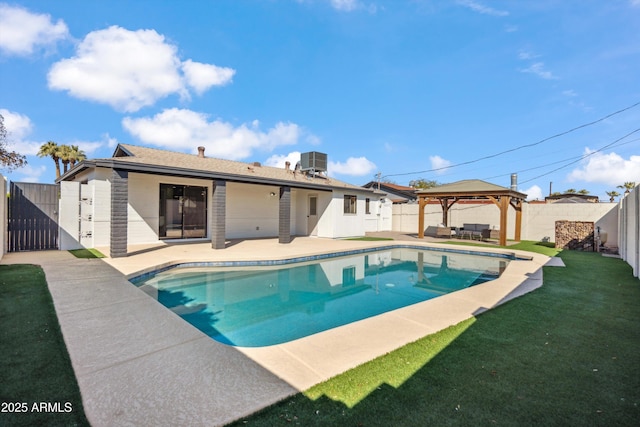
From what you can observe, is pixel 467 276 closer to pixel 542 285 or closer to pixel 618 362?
pixel 542 285

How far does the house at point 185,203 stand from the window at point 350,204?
57 millimetres

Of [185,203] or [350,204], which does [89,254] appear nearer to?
[185,203]

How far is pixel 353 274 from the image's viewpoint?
8969mm

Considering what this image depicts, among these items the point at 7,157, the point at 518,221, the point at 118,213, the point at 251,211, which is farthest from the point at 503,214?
the point at 7,157

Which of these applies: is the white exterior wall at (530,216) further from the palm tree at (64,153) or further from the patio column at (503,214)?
the palm tree at (64,153)

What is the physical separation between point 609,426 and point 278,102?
2087 centimetres

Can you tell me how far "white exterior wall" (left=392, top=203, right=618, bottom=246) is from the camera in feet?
45.2

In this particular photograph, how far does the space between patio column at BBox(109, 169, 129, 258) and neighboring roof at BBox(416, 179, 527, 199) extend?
523 inches

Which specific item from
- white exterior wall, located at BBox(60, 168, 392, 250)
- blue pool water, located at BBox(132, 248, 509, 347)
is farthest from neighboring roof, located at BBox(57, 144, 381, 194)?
blue pool water, located at BBox(132, 248, 509, 347)

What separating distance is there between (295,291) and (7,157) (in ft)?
70.2

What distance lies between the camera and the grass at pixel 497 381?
2102 millimetres

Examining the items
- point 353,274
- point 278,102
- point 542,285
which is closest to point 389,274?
point 353,274

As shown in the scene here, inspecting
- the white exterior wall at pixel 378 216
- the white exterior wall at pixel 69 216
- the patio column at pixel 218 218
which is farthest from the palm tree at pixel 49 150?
the white exterior wall at pixel 378 216

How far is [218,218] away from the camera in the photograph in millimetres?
10711
